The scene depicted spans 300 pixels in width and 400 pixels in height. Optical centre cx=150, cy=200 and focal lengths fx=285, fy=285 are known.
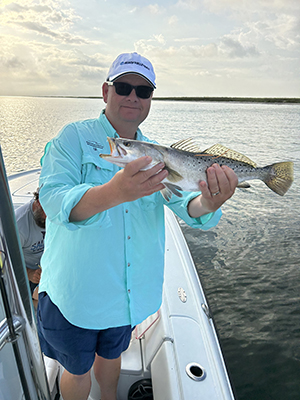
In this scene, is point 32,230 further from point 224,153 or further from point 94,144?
point 224,153

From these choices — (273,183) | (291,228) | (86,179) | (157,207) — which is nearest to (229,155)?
(273,183)

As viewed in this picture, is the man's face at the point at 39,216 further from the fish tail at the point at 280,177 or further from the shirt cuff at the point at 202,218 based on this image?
the fish tail at the point at 280,177

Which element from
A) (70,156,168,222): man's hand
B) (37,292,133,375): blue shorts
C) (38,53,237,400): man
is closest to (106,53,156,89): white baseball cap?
(38,53,237,400): man

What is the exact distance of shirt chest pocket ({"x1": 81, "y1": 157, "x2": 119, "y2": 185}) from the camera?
2.04m

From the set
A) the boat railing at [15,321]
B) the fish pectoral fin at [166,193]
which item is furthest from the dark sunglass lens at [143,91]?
the boat railing at [15,321]

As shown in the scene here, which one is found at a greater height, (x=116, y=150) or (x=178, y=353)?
(x=116, y=150)

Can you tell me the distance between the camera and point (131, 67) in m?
2.21

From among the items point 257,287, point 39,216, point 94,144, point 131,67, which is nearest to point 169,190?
point 94,144

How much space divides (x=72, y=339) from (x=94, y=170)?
1237mm

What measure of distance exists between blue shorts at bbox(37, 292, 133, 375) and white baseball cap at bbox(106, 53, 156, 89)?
179 centimetres

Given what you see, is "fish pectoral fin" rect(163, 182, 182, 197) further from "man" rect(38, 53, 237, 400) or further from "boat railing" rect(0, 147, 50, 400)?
"boat railing" rect(0, 147, 50, 400)

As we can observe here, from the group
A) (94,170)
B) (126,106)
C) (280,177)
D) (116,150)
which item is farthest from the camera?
(280,177)

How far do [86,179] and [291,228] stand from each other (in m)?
8.93

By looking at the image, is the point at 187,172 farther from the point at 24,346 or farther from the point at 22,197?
the point at 22,197
